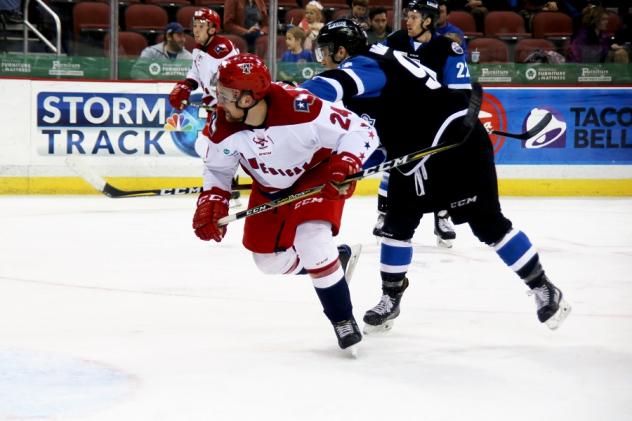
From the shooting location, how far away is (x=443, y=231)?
5.66 metres

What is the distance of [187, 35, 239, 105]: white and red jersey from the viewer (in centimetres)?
682

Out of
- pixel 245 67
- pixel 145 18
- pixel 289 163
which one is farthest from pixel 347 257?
pixel 145 18

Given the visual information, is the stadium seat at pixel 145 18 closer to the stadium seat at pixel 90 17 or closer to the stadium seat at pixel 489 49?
the stadium seat at pixel 90 17

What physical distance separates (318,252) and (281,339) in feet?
1.47

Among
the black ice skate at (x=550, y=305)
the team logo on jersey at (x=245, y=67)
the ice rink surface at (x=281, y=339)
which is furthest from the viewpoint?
the black ice skate at (x=550, y=305)

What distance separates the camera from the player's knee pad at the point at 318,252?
10.2 ft

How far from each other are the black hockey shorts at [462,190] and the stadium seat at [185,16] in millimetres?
5207

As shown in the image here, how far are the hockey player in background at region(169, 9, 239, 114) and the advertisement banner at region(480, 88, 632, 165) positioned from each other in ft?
8.63

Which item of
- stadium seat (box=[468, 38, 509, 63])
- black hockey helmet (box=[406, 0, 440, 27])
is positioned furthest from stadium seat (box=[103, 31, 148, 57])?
black hockey helmet (box=[406, 0, 440, 27])

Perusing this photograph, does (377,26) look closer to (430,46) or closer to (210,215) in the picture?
(430,46)

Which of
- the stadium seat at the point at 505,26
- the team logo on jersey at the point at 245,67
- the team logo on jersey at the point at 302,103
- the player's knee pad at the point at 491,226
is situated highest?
the team logo on jersey at the point at 245,67

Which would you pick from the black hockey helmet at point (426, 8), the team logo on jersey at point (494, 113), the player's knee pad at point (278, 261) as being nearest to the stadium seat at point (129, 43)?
the team logo on jersey at point (494, 113)

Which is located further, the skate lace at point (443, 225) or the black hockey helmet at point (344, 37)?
the skate lace at point (443, 225)

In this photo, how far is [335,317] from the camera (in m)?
3.16
